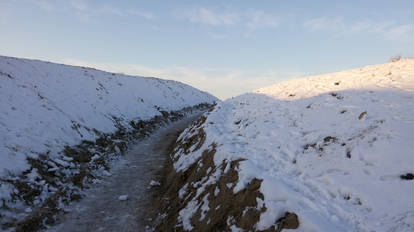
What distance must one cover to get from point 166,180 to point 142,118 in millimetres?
13580

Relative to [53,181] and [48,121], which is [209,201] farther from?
[48,121]

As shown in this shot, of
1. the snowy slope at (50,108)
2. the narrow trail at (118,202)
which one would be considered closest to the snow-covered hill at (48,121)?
the snowy slope at (50,108)

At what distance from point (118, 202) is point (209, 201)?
383 cm

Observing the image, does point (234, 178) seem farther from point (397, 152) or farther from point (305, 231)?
point (397, 152)

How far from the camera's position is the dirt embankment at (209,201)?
4499 mm

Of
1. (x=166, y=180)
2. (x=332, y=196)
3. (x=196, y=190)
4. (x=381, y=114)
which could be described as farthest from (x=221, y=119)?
(x=332, y=196)

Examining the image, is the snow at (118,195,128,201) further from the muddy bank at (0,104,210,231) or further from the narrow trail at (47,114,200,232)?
the muddy bank at (0,104,210,231)

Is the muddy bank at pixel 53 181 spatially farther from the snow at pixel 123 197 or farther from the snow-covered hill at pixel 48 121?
the snow at pixel 123 197

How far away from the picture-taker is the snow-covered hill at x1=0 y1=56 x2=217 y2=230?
7.67 meters

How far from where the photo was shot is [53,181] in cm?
830

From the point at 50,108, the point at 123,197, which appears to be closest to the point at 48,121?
the point at 50,108

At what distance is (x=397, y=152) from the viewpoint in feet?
16.2

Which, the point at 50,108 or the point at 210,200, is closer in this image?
the point at 210,200

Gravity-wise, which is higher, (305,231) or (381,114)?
(381,114)
